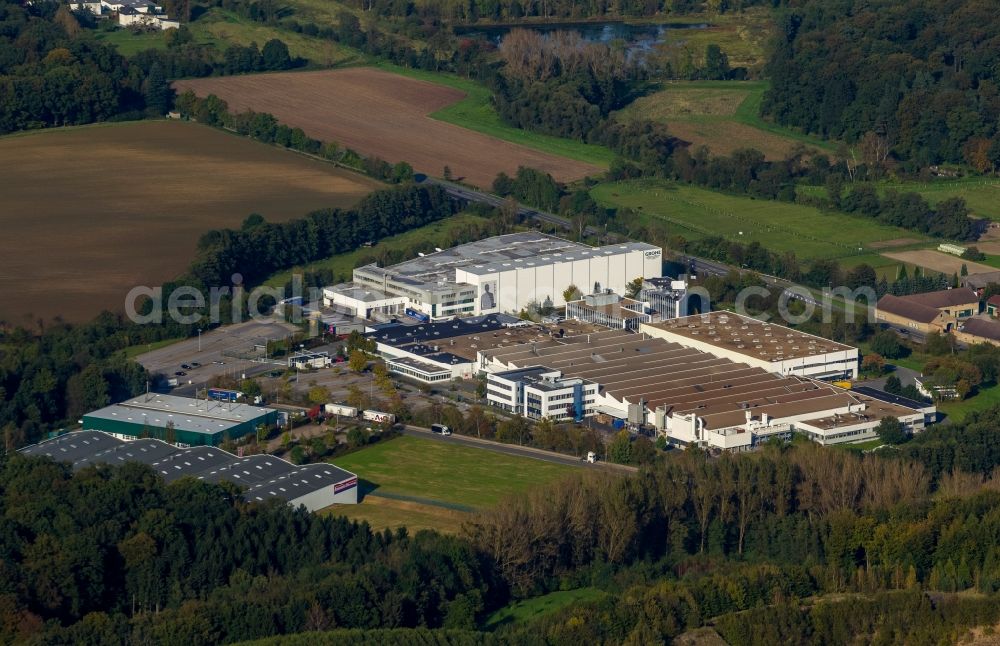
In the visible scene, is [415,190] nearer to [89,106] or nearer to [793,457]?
[89,106]

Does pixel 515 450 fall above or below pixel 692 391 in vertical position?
below

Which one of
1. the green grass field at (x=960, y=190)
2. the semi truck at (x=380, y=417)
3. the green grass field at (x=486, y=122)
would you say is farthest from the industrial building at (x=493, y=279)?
the green grass field at (x=486, y=122)

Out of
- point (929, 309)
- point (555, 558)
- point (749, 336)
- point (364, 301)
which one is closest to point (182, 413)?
point (364, 301)

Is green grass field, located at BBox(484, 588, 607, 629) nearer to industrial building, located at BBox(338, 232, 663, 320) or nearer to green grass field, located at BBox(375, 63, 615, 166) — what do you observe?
industrial building, located at BBox(338, 232, 663, 320)

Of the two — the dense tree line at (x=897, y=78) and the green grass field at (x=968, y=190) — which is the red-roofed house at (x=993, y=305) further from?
the dense tree line at (x=897, y=78)

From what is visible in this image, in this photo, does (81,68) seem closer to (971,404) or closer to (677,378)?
(677,378)

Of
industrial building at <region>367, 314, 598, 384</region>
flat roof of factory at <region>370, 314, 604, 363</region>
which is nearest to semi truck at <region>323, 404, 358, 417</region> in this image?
industrial building at <region>367, 314, 598, 384</region>
